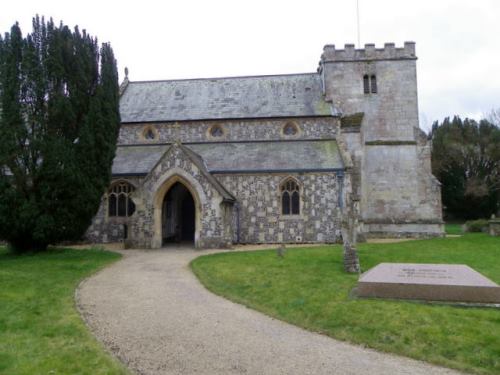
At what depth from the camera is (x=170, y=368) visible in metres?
5.41

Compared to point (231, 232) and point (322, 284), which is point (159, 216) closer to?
point (231, 232)

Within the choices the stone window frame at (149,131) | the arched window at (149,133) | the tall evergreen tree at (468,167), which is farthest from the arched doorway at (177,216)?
the tall evergreen tree at (468,167)

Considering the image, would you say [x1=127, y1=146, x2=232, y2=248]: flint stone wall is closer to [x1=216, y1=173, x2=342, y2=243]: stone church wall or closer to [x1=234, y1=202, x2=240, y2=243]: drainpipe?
[x1=234, y1=202, x2=240, y2=243]: drainpipe

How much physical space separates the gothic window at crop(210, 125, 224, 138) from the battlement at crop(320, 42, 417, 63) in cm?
813

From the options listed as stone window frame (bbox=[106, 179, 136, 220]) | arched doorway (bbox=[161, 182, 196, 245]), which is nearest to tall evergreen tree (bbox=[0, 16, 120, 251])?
stone window frame (bbox=[106, 179, 136, 220])

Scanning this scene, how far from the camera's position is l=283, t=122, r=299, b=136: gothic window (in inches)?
996

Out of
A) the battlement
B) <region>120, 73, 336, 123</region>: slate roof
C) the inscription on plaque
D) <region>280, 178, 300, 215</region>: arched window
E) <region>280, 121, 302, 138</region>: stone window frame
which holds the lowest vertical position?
the inscription on plaque

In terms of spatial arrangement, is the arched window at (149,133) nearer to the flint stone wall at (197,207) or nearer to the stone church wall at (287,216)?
the flint stone wall at (197,207)

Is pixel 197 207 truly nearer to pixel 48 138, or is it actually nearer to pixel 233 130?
pixel 48 138

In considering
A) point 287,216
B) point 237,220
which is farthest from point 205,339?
point 287,216

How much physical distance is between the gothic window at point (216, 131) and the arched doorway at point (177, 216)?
3.99 meters

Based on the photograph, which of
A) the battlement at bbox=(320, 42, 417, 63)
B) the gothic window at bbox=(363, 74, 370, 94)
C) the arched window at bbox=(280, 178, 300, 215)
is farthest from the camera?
the gothic window at bbox=(363, 74, 370, 94)

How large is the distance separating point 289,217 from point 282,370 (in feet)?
53.3

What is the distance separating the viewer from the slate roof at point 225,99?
25.8m
